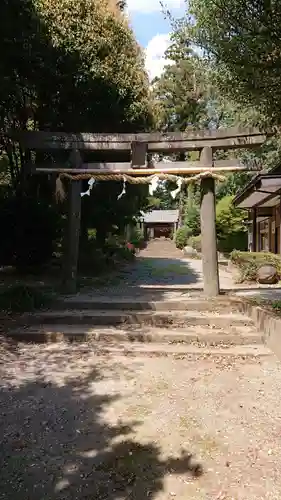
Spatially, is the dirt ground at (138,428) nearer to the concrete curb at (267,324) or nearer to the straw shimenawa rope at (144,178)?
the concrete curb at (267,324)

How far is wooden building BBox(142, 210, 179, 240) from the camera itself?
1969 inches

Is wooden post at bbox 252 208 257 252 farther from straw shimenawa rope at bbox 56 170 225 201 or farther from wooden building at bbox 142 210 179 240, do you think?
wooden building at bbox 142 210 179 240

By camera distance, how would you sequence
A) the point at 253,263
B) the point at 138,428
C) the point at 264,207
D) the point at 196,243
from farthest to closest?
the point at 196,243 → the point at 264,207 → the point at 253,263 → the point at 138,428

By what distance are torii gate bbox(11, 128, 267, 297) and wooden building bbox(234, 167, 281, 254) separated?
10.2 feet

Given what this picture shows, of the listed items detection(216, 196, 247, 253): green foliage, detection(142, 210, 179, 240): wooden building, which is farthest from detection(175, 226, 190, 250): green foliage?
detection(142, 210, 179, 240): wooden building

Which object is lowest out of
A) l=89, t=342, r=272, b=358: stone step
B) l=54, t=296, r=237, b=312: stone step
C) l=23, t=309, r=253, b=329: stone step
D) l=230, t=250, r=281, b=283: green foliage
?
l=89, t=342, r=272, b=358: stone step

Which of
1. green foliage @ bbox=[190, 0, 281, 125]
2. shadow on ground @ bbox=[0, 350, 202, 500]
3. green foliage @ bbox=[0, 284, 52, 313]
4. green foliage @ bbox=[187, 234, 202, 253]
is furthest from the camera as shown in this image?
green foliage @ bbox=[187, 234, 202, 253]

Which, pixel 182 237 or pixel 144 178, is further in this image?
pixel 182 237

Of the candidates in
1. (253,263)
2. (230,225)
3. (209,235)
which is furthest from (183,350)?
(230,225)

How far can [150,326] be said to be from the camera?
22.0 feet

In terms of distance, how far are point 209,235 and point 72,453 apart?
18.9 ft

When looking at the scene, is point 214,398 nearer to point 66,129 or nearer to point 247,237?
point 66,129

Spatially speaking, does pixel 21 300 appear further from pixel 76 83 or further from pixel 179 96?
pixel 179 96

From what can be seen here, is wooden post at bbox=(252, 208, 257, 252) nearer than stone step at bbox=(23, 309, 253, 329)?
No
